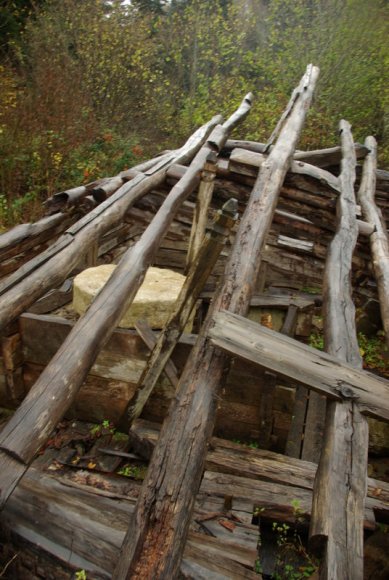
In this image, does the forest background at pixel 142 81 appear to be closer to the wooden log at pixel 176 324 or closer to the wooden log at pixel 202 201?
the wooden log at pixel 202 201

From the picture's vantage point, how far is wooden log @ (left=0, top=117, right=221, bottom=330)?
2590 millimetres

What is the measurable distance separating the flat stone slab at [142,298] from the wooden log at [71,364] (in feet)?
2.94

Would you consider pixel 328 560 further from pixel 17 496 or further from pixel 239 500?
pixel 239 500

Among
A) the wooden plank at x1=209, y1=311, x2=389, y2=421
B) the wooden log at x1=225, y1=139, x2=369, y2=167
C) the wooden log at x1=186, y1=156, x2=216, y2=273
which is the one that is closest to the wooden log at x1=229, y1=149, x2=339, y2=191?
the wooden log at x1=186, y1=156, x2=216, y2=273

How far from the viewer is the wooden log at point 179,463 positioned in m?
1.46

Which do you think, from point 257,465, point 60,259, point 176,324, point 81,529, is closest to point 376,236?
point 176,324

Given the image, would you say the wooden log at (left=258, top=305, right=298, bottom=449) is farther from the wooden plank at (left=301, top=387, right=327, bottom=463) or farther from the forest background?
the forest background

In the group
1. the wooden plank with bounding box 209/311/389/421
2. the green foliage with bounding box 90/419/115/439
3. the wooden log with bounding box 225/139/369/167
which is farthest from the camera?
the wooden log with bounding box 225/139/369/167

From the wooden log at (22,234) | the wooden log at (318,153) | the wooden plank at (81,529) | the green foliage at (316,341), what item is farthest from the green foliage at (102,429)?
the wooden log at (318,153)

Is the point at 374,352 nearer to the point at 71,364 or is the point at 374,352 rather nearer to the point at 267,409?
the point at 267,409

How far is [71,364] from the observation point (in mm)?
1962

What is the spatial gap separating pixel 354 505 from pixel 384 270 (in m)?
2.31

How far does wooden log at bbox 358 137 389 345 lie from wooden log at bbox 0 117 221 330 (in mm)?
2292

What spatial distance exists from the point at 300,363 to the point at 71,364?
1.10 m
